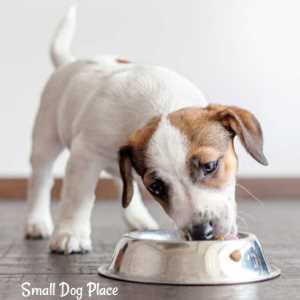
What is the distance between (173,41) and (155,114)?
11.8 ft

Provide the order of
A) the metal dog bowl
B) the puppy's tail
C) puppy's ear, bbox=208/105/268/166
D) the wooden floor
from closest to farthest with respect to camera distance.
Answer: the wooden floor
the metal dog bowl
puppy's ear, bbox=208/105/268/166
the puppy's tail

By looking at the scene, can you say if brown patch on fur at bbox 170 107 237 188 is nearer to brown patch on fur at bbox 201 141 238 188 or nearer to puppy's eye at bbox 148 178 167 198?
brown patch on fur at bbox 201 141 238 188

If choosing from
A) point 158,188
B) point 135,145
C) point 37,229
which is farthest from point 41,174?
point 158,188

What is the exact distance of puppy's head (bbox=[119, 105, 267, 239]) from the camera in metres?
2.44

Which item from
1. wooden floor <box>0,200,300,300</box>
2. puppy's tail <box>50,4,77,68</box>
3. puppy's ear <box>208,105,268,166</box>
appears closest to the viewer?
wooden floor <box>0,200,300,300</box>

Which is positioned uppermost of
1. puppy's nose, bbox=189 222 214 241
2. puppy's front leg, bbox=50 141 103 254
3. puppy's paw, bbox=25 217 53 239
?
puppy's nose, bbox=189 222 214 241

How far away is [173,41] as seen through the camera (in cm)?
640

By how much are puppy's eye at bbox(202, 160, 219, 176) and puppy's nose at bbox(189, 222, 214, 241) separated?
0.18m

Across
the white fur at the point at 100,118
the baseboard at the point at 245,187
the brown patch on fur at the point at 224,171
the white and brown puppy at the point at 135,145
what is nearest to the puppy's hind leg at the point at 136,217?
the white and brown puppy at the point at 135,145

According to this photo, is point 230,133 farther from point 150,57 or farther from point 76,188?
point 150,57

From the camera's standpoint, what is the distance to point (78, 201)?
300 cm

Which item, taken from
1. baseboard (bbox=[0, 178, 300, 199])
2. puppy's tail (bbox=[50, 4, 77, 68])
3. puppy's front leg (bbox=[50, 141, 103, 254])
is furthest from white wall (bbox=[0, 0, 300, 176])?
puppy's front leg (bbox=[50, 141, 103, 254])

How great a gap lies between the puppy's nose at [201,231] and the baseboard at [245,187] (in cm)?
376

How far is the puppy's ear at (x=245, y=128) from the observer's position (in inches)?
105
